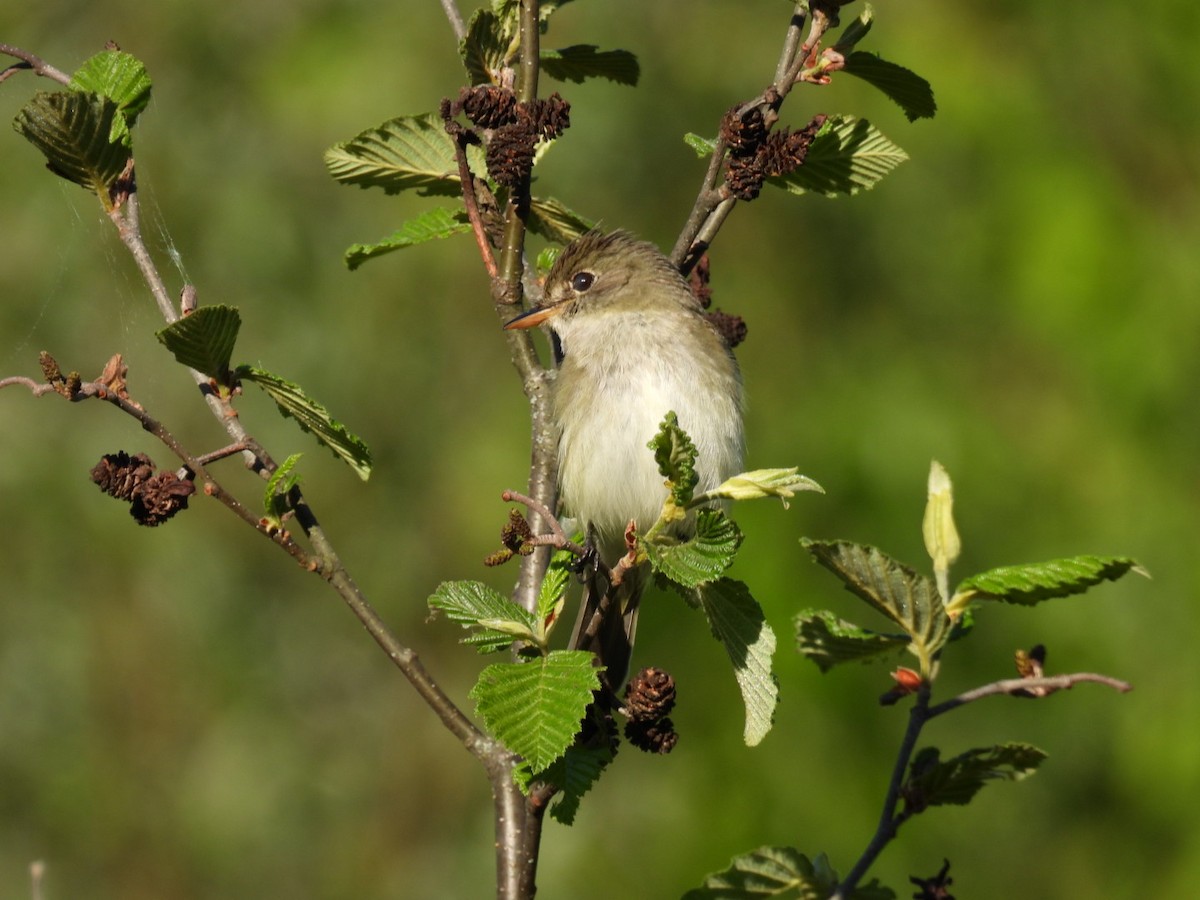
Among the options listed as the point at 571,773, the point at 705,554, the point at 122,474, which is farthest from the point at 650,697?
the point at 122,474

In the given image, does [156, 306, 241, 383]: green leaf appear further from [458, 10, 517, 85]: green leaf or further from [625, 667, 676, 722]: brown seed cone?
[625, 667, 676, 722]: brown seed cone

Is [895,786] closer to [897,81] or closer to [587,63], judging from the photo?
[897,81]

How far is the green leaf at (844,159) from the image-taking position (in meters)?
Result: 2.91

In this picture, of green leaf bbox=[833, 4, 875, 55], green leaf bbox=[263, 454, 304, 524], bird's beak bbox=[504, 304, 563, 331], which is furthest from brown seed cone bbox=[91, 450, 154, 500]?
bird's beak bbox=[504, 304, 563, 331]

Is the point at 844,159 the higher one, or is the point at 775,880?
the point at 844,159

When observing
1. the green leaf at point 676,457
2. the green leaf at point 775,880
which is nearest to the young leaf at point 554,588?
the green leaf at point 676,457

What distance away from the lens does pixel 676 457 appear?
215 cm

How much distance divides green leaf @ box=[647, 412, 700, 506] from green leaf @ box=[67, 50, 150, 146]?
107 centimetres

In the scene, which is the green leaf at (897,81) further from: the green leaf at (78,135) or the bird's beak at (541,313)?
the bird's beak at (541,313)

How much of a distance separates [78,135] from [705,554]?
1.16 m

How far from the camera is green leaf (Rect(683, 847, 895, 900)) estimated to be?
7.47 feet

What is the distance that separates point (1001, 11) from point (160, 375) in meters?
4.02

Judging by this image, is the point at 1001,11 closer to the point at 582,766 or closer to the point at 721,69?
the point at 721,69

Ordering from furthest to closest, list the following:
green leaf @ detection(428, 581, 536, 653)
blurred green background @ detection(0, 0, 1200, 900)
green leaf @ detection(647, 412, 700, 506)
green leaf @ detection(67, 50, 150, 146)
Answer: blurred green background @ detection(0, 0, 1200, 900), green leaf @ detection(67, 50, 150, 146), green leaf @ detection(428, 581, 536, 653), green leaf @ detection(647, 412, 700, 506)
